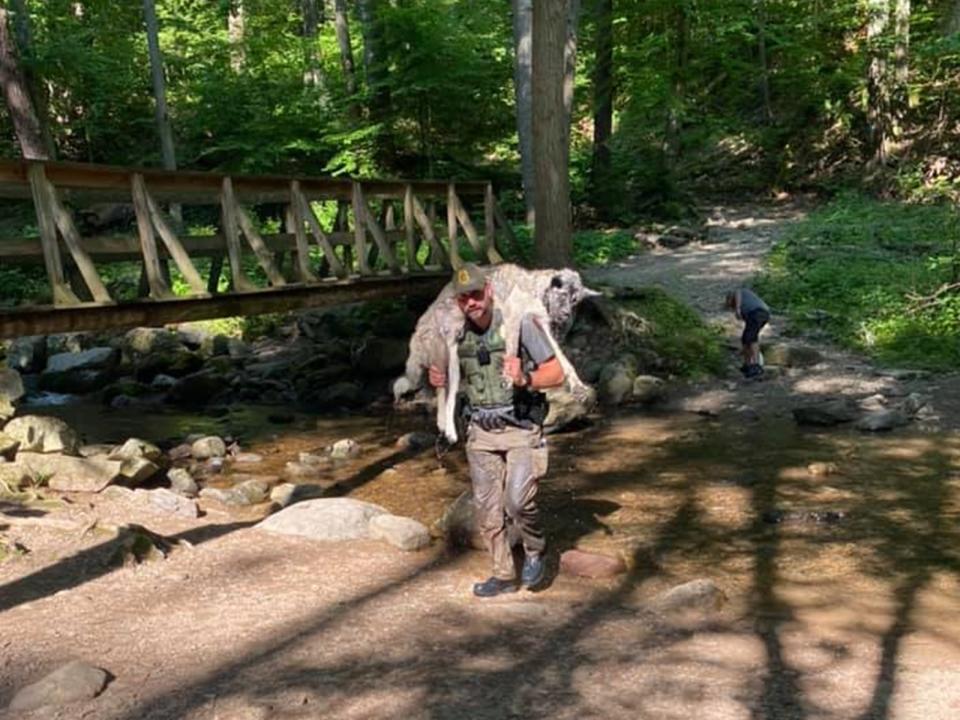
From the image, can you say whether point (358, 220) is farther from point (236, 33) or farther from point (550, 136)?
point (236, 33)

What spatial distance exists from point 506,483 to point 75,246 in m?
4.79

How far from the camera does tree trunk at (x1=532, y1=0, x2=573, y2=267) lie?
1295cm

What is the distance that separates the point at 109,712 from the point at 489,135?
63.9ft

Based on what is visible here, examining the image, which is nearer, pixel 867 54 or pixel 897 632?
pixel 897 632

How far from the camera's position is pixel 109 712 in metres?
4.50

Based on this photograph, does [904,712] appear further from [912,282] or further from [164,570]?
[912,282]

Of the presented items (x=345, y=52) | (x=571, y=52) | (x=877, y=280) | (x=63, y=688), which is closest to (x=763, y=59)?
(x=571, y=52)

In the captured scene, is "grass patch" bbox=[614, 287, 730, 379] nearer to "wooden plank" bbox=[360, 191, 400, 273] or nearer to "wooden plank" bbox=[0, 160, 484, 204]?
"wooden plank" bbox=[360, 191, 400, 273]

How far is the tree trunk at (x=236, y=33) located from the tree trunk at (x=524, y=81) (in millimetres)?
11491

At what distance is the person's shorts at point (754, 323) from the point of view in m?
12.8

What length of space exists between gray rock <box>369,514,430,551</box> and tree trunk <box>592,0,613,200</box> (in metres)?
15.2

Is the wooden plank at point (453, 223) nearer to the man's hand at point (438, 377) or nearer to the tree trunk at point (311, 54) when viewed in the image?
Answer: the man's hand at point (438, 377)

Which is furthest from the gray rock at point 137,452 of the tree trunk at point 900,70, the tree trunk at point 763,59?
the tree trunk at point 900,70

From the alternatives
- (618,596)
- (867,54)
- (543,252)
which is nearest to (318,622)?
(618,596)
